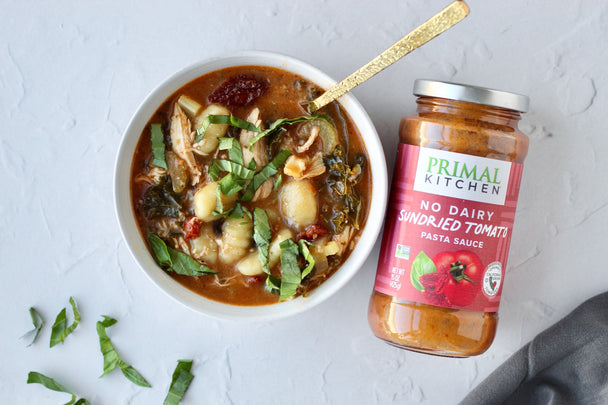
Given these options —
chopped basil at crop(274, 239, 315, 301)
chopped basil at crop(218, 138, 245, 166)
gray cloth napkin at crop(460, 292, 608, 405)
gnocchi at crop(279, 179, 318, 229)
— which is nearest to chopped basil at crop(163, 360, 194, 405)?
chopped basil at crop(274, 239, 315, 301)

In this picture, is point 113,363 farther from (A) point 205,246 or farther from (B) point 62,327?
(A) point 205,246

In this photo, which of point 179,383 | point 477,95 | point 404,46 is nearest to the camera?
point 404,46

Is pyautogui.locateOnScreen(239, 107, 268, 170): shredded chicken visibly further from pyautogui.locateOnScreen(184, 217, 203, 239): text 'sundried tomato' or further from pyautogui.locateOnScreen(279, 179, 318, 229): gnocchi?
pyautogui.locateOnScreen(184, 217, 203, 239): text 'sundried tomato'

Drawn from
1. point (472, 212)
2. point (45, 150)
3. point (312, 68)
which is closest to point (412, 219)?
point (472, 212)

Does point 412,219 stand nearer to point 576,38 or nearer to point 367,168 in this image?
point 367,168

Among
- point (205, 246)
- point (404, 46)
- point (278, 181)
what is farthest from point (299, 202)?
point (404, 46)
